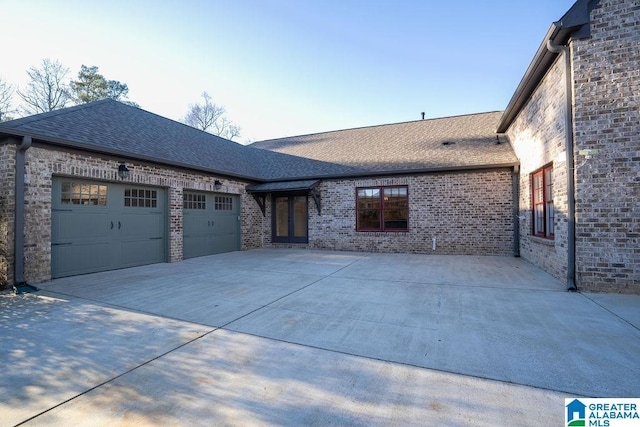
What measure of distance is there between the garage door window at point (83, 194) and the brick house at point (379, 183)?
0.11ft

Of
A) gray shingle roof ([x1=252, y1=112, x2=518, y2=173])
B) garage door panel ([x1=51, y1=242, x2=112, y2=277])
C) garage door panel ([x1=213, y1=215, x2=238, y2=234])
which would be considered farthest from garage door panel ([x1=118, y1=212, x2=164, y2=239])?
gray shingle roof ([x1=252, y1=112, x2=518, y2=173])

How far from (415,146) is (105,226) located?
11.4 m

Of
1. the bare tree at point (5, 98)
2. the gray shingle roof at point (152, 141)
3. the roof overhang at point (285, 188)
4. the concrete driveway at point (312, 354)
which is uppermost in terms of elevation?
the bare tree at point (5, 98)

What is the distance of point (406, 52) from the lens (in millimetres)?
12000

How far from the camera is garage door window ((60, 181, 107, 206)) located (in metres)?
7.13

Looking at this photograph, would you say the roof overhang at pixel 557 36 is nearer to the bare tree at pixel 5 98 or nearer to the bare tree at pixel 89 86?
the bare tree at pixel 89 86

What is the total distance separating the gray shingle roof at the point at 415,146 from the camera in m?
10.9

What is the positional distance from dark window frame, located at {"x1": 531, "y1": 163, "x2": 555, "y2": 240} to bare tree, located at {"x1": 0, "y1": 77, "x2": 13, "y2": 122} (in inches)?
A: 1268

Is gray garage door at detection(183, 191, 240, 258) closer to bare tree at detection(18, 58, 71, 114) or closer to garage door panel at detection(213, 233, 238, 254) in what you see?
garage door panel at detection(213, 233, 238, 254)

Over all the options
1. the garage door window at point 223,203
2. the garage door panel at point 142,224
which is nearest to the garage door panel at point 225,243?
the garage door window at point 223,203

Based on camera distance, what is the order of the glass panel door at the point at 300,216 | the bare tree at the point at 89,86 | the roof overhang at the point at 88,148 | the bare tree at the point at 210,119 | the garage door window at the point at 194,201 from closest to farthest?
the roof overhang at the point at 88,148, the garage door window at the point at 194,201, the glass panel door at the point at 300,216, the bare tree at the point at 89,86, the bare tree at the point at 210,119

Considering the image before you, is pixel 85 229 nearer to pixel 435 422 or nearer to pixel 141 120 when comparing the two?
pixel 141 120

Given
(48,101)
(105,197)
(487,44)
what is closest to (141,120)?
(105,197)

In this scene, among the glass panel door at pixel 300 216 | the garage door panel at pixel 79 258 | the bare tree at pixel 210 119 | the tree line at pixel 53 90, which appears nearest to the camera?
the garage door panel at pixel 79 258
